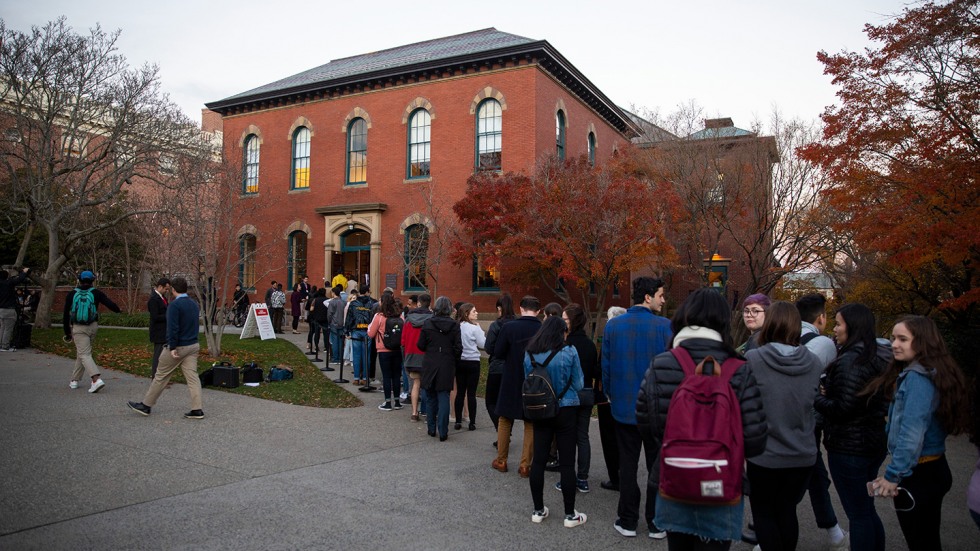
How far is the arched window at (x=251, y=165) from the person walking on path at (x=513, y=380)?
1006 inches

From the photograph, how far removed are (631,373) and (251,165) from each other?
28183 millimetres

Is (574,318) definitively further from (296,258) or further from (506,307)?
(296,258)

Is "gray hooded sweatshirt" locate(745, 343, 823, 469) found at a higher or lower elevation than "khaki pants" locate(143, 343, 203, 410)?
higher

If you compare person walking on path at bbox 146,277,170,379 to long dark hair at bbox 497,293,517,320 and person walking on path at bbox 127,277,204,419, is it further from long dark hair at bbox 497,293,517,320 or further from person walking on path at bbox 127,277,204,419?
long dark hair at bbox 497,293,517,320

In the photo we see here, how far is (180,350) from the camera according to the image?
28.6 feet

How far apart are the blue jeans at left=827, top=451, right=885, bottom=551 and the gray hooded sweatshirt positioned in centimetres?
51

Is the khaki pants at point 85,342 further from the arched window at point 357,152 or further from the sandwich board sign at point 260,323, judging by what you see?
the arched window at point 357,152

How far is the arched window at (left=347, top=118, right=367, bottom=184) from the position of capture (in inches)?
1070

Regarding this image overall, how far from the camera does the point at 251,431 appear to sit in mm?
8430

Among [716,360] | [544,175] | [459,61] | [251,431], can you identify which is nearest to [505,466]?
[251,431]

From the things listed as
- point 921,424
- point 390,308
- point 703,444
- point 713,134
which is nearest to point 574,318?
point 921,424

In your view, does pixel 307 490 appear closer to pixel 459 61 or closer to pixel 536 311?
pixel 536 311

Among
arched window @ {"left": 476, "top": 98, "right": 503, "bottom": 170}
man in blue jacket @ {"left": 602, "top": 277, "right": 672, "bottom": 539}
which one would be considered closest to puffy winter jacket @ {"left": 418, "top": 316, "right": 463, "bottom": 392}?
man in blue jacket @ {"left": 602, "top": 277, "right": 672, "bottom": 539}

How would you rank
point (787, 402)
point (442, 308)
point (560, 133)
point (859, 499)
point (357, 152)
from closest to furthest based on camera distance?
point (787, 402), point (859, 499), point (442, 308), point (560, 133), point (357, 152)
